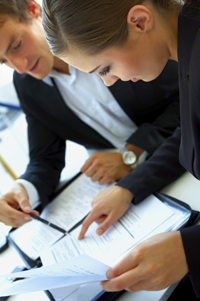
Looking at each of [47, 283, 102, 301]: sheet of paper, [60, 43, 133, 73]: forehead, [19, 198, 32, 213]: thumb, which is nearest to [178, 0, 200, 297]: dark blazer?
[60, 43, 133, 73]: forehead

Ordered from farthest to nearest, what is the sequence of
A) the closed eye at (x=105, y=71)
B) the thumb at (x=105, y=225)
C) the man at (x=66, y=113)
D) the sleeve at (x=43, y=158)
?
1. the sleeve at (x=43, y=158)
2. the man at (x=66, y=113)
3. the thumb at (x=105, y=225)
4. the closed eye at (x=105, y=71)

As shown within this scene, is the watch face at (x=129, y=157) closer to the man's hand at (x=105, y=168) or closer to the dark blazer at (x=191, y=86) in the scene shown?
the man's hand at (x=105, y=168)

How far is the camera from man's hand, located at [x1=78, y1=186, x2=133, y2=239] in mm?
929

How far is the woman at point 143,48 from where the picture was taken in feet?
2.10

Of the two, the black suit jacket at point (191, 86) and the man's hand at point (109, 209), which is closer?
the black suit jacket at point (191, 86)

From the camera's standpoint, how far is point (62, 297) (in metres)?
0.78

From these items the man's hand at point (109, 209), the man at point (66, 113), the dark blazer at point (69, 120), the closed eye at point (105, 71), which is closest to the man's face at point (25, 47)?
the man at point (66, 113)

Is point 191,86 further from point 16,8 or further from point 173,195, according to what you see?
point 16,8

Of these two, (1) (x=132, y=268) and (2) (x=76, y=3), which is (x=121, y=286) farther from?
(2) (x=76, y=3)

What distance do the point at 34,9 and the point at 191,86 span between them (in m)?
0.90

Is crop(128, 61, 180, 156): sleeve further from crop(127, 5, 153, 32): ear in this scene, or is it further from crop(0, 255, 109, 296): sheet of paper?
crop(0, 255, 109, 296): sheet of paper

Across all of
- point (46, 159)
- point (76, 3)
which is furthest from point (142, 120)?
point (76, 3)

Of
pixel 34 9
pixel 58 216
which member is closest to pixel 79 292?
pixel 58 216

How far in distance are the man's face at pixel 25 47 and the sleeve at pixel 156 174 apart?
2.10 feet
